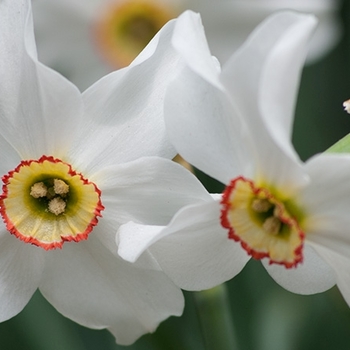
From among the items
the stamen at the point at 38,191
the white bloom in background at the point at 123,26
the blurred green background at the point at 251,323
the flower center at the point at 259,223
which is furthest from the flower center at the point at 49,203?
the white bloom in background at the point at 123,26

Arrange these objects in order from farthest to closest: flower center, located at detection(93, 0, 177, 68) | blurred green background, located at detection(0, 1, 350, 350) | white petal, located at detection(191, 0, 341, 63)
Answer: flower center, located at detection(93, 0, 177, 68)
white petal, located at detection(191, 0, 341, 63)
blurred green background, located at detection(0, 1, 350, 350)

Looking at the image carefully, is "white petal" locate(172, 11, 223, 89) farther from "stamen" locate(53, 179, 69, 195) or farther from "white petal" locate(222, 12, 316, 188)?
"stamen" locate(53, 179, 69, 195)

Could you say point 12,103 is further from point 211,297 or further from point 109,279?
point 211,297

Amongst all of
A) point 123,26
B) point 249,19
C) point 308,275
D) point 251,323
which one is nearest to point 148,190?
point 308,275

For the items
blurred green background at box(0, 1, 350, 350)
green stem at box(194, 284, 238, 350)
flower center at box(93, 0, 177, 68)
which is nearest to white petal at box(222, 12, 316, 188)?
green stem at box(194, 284, 238, 350)

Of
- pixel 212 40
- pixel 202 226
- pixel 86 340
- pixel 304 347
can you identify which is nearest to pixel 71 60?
pixel 212 40

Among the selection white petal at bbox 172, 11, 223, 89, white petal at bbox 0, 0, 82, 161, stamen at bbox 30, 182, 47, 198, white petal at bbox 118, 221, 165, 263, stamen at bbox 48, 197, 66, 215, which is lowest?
stamen at bbox 48, 197, 66, 215

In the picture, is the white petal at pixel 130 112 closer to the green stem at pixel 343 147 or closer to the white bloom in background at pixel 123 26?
the green stem at pixel 343 147
